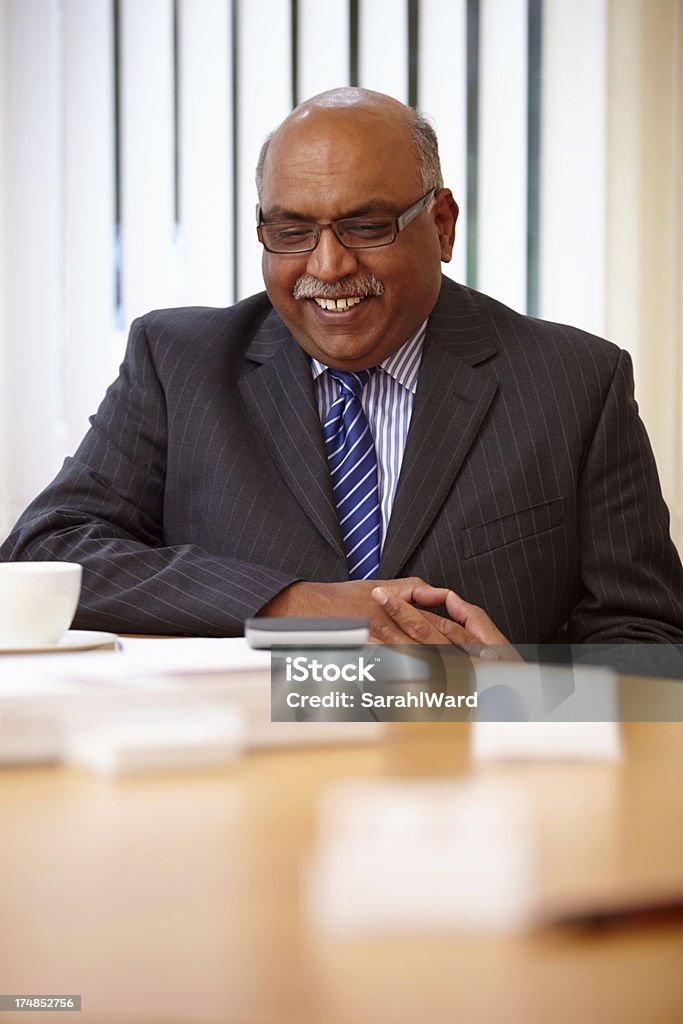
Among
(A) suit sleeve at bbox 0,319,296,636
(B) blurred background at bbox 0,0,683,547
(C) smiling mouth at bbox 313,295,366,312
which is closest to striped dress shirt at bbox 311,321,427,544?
(C) smiling mouth at bbox 313,295,366,312

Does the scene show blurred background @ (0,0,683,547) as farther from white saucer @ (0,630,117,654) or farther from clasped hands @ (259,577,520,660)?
white saucer @ (0,630,117,654)

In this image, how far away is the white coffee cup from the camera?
0.82m

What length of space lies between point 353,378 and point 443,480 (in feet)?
0.77

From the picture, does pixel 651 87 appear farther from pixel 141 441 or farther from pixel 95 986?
pixel 95 986

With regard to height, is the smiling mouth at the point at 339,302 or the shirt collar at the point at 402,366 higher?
the smiling mouth at the point at 339,302

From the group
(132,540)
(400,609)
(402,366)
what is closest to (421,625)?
(400,609)

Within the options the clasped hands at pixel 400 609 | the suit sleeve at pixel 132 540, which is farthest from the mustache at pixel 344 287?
the clasped hands at pixel 400 609

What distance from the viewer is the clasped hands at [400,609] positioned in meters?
1.09

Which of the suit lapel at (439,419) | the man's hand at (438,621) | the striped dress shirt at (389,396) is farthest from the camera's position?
the striped dress shirt at (389,396)

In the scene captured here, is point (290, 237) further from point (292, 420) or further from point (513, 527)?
point (513, 527)

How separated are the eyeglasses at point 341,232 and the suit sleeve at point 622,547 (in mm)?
381

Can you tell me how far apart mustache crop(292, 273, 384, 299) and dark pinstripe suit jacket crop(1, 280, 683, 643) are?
4.6 inches

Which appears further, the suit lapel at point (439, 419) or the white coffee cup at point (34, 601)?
the suit lapel at point (439, 419)

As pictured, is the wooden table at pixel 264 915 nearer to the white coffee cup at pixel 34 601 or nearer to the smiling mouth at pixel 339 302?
the white coffee cup at pixel 34 601
